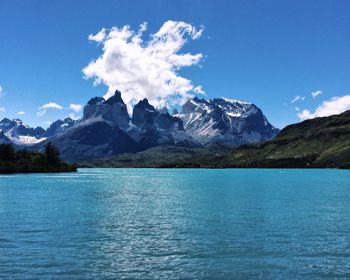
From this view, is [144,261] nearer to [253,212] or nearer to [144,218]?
[144,218]

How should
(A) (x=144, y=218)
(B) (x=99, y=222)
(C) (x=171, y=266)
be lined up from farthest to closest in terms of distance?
(A) (x=144, y=218) < (B) (x=99, y=222) < (C) (x=171, y=266)

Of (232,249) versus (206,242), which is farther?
(206,242)

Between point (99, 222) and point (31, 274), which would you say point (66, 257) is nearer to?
point (31, 274)

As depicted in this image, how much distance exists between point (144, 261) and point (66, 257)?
8.84m

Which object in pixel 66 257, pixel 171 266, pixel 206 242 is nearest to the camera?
pixel 171 266

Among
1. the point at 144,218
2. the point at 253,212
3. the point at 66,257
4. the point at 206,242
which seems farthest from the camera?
the point at 253,212

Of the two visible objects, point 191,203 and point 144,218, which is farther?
point 191,203

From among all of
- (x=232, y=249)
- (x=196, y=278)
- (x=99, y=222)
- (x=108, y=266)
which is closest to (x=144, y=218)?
(x=99, y=222)

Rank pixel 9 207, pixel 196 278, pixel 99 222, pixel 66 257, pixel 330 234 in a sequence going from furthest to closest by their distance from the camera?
pixel 9 207 → pixel 99 222 → pixel 330 234 → pixel 66 257 → pixel 196 278

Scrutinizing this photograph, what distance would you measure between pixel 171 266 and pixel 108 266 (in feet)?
21.1

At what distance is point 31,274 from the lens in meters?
40.2

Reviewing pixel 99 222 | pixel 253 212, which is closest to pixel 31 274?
pixel 99 222

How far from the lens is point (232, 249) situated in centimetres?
5159

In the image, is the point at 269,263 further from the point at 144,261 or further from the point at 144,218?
Answer: the point at 144,218
